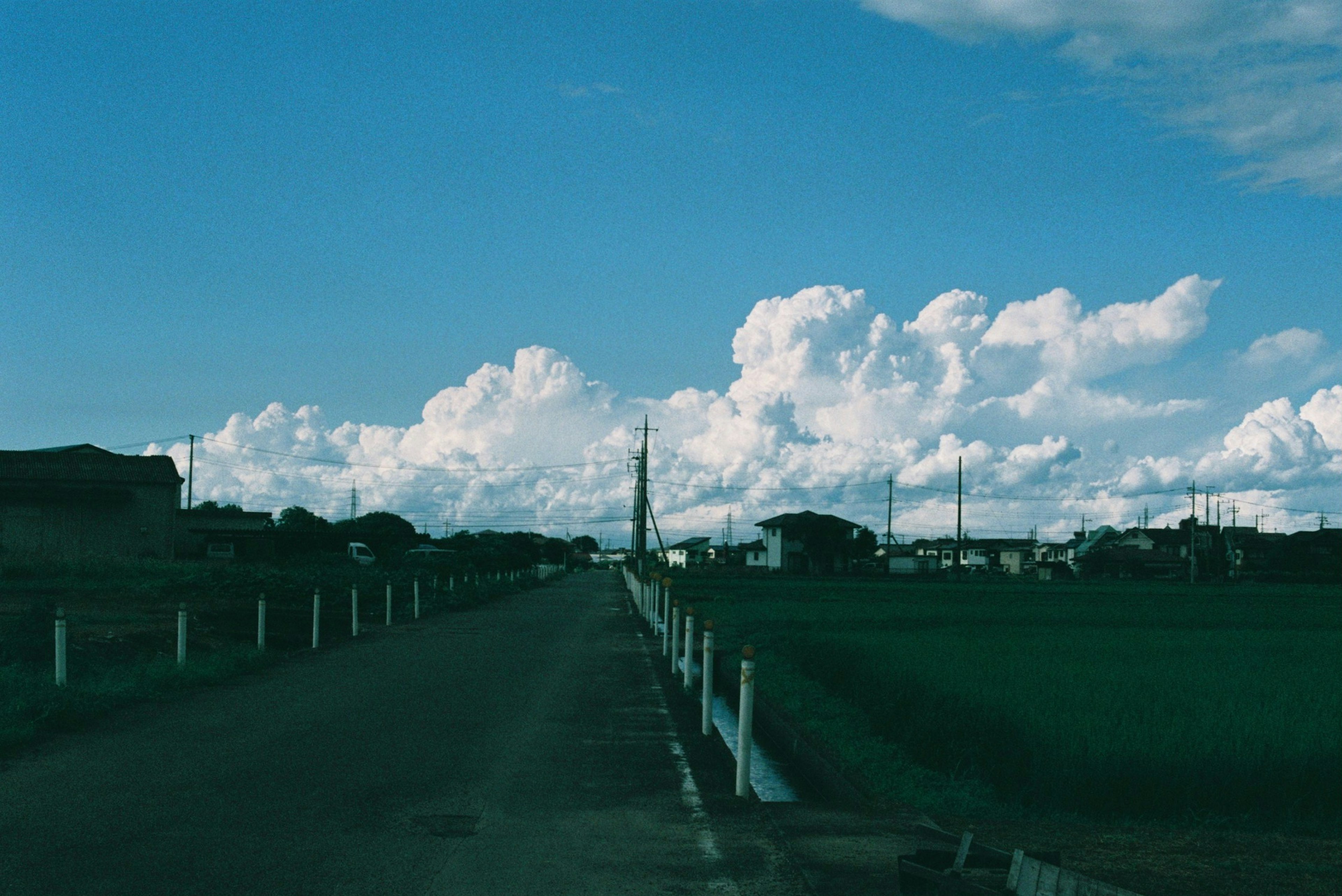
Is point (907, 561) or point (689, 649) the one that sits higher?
point (689, 649)

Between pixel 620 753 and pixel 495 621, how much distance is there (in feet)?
66.3

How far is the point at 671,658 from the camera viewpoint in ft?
67.8

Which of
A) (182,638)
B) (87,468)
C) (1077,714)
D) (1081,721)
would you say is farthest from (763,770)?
(87,468)

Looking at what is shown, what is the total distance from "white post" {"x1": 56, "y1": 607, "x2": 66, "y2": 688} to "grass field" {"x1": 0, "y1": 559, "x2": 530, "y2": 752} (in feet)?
0.53

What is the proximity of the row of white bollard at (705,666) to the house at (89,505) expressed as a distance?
105 feet

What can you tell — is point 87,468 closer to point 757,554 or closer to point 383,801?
point 383,801

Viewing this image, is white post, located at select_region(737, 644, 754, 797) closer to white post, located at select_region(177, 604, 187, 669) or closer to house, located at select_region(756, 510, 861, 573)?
white post, located at select_region(177, 604, 187, 669)

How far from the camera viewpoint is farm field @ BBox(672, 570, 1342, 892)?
8930 mm

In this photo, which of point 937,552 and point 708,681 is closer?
point 708,681

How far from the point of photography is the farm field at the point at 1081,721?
8930 millimetres

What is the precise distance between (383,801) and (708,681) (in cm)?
438

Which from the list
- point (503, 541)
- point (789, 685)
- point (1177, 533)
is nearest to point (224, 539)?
point (503, 541)

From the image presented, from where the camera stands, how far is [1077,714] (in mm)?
11750

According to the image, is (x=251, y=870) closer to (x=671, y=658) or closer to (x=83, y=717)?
(x=83, y=717)
